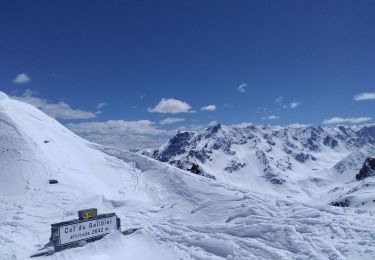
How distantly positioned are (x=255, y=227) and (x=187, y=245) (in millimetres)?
3309

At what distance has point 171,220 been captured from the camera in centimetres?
2205

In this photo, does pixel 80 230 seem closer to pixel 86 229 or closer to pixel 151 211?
pixel 86 229

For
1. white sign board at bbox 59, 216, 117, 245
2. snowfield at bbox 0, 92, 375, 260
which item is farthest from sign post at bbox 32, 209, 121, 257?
snowfield at bbox 0, 92, 375, 260

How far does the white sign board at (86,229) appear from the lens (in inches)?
703

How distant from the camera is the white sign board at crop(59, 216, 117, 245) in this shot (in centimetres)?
1784

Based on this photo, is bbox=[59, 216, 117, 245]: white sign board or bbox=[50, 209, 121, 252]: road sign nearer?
bbox=[50, 209, 121, 252]: road sign

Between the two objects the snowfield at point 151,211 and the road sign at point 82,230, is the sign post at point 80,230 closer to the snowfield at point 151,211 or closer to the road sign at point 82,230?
the road sign at point 82,230

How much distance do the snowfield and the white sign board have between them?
0.46m

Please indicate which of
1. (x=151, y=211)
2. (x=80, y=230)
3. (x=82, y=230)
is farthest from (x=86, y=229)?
(x=151, y=211)

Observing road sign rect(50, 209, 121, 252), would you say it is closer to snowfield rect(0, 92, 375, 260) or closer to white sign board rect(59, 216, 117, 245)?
white sign board rect(59, 216, 117, 245)

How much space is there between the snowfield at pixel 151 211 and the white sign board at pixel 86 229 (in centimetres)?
46

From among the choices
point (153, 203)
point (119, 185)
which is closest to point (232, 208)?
point (153, 203)

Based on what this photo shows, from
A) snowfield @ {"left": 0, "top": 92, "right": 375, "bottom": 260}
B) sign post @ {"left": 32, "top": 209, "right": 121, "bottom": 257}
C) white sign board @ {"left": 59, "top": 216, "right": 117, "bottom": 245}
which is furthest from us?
white sign board @ {"left": 59, "top": 216, "right": 117, "bottom": 245}

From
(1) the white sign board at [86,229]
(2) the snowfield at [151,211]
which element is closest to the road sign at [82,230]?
(1) the white sign board at [86,229]
